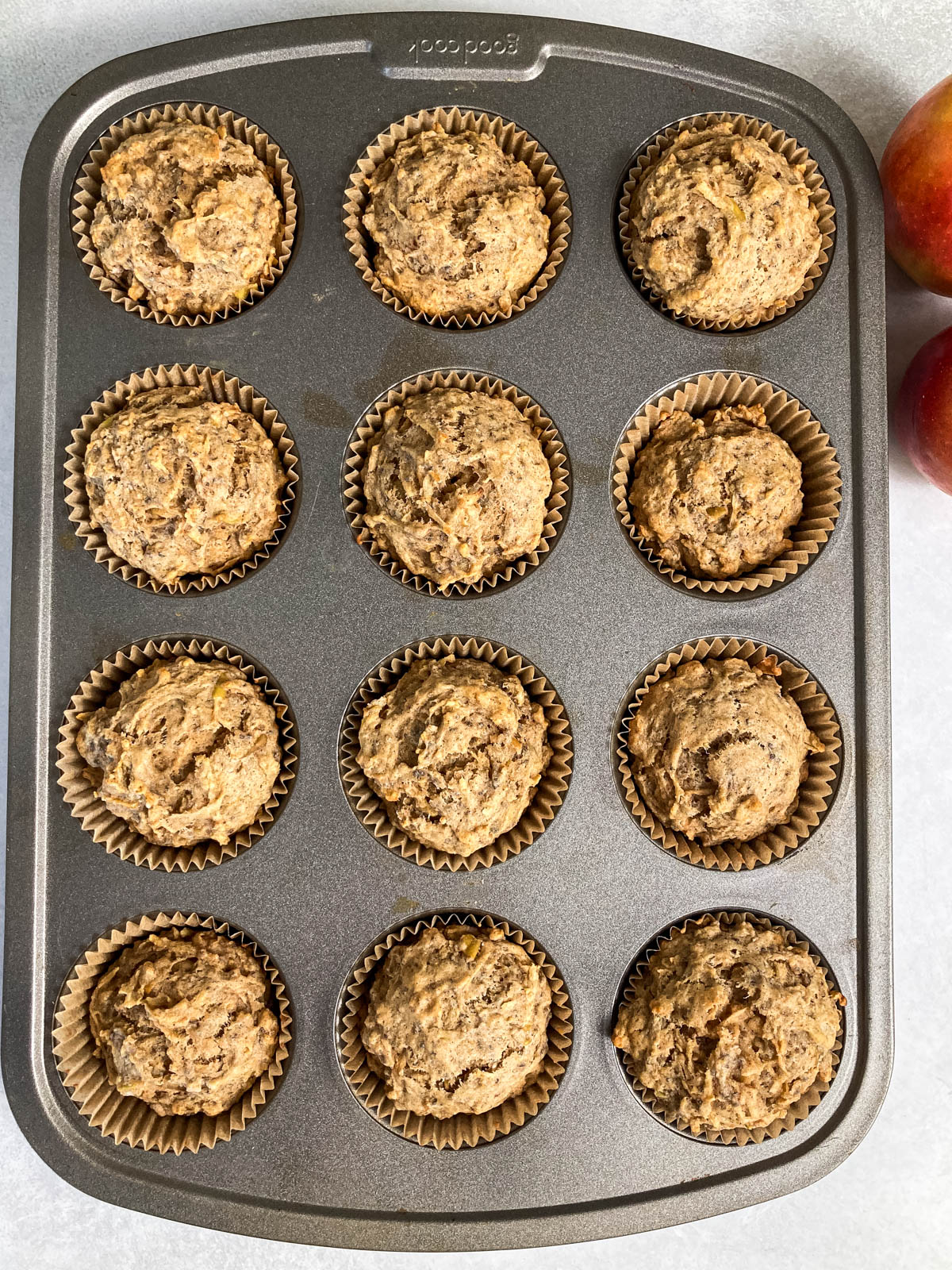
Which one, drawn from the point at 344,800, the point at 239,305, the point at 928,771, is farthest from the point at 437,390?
the point at 928,771

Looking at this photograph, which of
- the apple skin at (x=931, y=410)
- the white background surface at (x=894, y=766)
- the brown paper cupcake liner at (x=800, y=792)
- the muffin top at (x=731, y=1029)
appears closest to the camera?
→ the muffin top at (x=731, y=1029)

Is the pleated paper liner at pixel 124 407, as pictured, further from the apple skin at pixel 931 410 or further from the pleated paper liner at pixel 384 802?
the apple skin at pixel 931 410

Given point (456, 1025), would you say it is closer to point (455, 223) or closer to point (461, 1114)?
point (461, 1114)

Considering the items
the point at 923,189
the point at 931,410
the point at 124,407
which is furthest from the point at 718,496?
the point at 124,407

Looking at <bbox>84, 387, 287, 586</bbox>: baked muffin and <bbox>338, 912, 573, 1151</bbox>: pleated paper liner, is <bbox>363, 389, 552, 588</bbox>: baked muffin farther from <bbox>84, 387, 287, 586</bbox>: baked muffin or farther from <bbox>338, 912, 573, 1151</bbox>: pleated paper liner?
<bbox>338, 912, 573, 1151</bbox>: pleated paper liner

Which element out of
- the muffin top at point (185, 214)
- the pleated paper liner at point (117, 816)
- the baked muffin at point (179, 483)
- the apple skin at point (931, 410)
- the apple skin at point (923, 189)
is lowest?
the pleated paper liner at point (117, 816)

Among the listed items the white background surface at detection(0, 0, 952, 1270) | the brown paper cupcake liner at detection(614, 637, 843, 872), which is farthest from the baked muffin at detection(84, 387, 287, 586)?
the brown paper cupcake liner at detection(614, 637, 843, 872)

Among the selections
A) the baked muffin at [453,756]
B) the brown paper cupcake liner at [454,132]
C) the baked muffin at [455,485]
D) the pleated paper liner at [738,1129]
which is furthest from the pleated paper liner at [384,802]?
the brown paper cupcake liner at [454,132]
